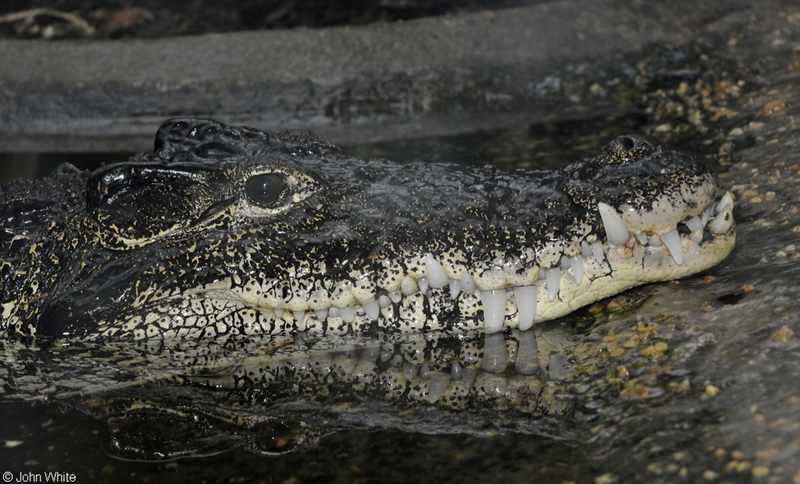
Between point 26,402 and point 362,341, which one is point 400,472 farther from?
point 26,402

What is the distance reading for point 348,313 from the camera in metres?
3.80

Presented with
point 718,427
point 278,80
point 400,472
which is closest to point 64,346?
point 400,472

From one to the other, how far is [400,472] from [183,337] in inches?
51.8

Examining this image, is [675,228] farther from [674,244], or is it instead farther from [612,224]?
[612,224]

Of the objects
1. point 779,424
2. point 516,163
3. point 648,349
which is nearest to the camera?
point 779,424

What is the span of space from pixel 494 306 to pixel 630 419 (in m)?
0.74

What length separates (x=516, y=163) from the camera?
5.64 meters

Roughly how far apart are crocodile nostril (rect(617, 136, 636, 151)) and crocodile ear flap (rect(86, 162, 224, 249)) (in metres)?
1.54

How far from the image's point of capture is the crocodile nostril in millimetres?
3688

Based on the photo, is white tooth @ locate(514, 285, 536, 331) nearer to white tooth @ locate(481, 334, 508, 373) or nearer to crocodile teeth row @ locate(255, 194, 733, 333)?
crocodile teeth row @ locate(255, 194, 733, 333)

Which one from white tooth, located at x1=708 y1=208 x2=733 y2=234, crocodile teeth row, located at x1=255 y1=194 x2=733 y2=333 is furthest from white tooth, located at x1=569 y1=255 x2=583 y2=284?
white tooth, located at x1=708 y1=208 x2=733 y2=234

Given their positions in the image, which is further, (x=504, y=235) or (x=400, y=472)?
(x=504, y=235)

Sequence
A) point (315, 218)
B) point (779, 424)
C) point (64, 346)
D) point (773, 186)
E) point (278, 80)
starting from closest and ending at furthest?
point (779, 424) → point (315, 218) → point (64, 346) → point (773, 186) → point (278, 80)

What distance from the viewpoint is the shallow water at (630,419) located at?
2.89m
